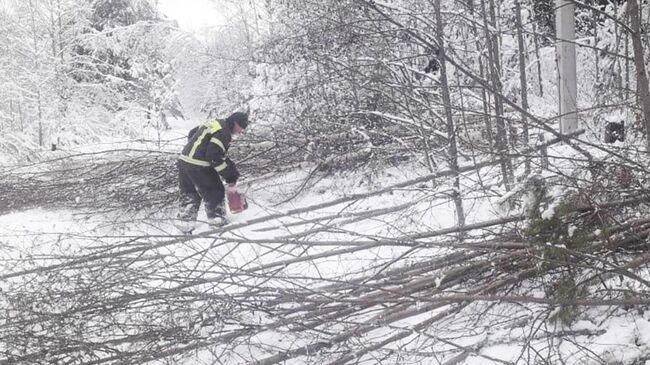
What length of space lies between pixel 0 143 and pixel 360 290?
15.1m

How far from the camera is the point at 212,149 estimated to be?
6.70 meters

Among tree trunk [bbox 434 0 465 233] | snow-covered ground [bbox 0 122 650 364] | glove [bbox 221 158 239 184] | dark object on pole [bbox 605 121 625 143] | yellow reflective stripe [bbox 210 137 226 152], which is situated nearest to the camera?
snow-covered ground [bbox 0 122 650 364]

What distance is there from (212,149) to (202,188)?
55cm

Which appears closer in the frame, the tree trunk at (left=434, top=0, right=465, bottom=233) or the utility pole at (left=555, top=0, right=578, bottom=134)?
the tree trunk at (left=434, top=0, right=465, bottom=233)

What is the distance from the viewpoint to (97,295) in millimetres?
4074

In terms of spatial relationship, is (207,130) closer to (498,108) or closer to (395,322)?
(498,108)

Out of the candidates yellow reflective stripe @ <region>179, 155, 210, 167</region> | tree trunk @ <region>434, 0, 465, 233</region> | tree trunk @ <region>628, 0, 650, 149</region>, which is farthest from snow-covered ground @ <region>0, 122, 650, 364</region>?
tree trunk @ <region>628, 0, 650, 149</region>

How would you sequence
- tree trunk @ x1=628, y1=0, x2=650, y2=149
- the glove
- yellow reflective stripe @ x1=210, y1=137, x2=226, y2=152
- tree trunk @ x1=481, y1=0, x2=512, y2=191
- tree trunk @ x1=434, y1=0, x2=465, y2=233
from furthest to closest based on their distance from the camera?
1. the glove
2. yellow reflective stripe @ x1=210, y1=137, x2=226, y2=152
3. tree trunk @ x1=434, y1=0, x2=465, y2=233
4. tree trunk @ x1=481, y1=0, x2=512, y2=191
5. tree trunk @ x1=628, y1=0, x2=650, y2=149

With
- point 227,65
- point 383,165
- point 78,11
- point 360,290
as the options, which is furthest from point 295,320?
point 78,11

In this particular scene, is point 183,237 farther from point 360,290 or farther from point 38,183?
point 38,183

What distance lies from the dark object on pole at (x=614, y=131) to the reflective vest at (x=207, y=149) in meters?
4.15

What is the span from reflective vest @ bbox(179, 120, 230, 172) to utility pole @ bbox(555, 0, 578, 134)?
3774 mm

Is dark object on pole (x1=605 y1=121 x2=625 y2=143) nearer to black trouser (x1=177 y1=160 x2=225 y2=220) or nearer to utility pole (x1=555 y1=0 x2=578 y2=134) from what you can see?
utility pole (x1=555 y1=0 x2=578 y2=134)

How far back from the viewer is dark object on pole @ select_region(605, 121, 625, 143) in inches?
205
